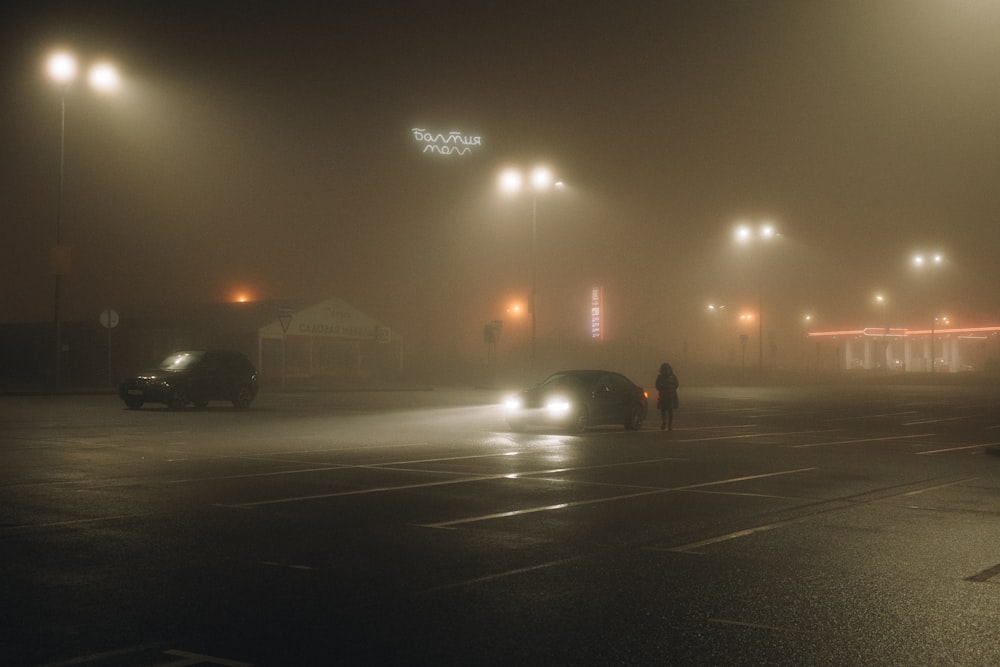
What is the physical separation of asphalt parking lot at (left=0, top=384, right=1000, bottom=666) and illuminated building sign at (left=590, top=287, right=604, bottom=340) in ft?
168

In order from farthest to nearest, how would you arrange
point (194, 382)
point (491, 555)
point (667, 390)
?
point (194, 382) < point (667, 390) < point (491, 555)

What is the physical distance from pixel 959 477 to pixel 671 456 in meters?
4.90

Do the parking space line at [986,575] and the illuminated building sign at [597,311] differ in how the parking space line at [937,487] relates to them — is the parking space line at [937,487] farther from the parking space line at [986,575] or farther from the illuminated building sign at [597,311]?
the illuminated building sign at [597,311]

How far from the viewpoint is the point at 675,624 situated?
21.4ft

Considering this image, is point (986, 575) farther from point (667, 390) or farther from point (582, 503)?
point (667, 390)

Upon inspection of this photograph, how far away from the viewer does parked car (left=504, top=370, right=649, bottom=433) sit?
80.5 feet

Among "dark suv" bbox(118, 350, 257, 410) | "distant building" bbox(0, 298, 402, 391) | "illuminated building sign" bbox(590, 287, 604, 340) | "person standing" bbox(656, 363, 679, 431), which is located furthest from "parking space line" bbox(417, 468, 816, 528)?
"illuminated building sign" bbox(590, 287, 604, 340)

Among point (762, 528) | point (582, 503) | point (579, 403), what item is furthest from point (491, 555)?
point (579, 403)

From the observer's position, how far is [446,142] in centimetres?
4575

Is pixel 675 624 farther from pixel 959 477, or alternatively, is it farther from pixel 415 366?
pixel 415 366

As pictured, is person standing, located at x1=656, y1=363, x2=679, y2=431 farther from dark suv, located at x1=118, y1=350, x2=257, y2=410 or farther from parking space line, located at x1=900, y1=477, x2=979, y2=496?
dark suv, located at x1=118, y1=350, x2=257, y2=410

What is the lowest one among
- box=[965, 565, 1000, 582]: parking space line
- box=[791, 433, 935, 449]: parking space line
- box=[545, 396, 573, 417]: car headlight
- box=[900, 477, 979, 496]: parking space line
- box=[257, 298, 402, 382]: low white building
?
box=[965, 565, 1000, 582]: parking space line

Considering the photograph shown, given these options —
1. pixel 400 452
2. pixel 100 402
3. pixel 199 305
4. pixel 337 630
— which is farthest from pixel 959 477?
pixel 199 305

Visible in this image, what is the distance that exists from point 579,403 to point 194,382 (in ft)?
41.7
